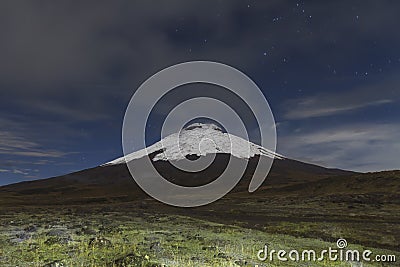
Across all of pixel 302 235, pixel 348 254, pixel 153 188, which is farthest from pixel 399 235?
pixel 153 188

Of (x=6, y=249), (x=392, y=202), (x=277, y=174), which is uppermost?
(x=277, y=174)

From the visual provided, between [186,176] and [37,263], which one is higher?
[186,176]

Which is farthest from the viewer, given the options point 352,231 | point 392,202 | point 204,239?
point 392,202

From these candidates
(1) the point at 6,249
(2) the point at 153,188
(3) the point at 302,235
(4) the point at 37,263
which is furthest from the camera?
(2) the point at 153,188

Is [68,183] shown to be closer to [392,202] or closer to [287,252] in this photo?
[392,202]

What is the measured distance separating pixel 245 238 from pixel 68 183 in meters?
179

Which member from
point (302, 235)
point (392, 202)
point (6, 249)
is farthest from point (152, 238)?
point (392, 202)

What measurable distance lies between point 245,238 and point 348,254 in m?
8.46

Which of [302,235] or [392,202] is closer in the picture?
[302,235]

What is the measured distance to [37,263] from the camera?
18.3 metres

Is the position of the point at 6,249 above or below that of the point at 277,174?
below

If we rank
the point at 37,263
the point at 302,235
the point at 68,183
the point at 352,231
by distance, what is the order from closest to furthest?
the point at 37,263, the point at 302,235, the point at 352,231, the point at 68,183

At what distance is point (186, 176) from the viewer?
195375 mm

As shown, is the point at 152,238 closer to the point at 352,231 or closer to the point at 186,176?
the point at 352,231
